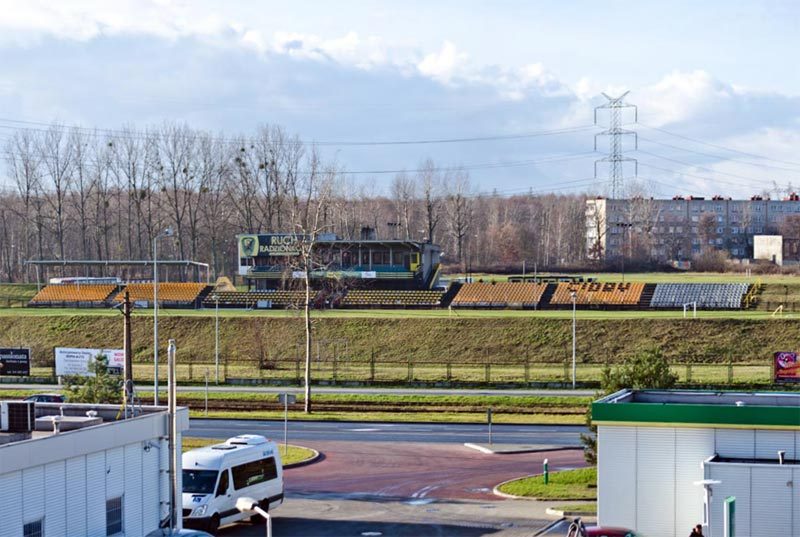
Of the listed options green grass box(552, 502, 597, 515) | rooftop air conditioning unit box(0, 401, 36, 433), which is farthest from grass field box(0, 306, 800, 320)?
rooftop air conditioning unit box(0, 401, 36, 433)

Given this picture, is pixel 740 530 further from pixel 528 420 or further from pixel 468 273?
pixel 468 273

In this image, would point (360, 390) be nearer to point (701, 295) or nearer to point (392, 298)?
point (392, 298)

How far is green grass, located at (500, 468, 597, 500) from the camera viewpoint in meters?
31.8

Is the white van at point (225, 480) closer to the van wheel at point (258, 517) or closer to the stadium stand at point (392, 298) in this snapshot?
Result: the van wheel at point (258, 517)

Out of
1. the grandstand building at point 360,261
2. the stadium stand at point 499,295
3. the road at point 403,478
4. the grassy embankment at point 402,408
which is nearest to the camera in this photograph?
the road at point 403,478

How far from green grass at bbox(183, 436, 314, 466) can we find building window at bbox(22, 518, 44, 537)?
1815cm

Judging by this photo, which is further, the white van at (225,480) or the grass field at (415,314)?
the grass field at (415,314)

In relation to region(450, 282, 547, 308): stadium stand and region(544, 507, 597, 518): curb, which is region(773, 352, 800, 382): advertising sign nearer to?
region(544, 507, 597, 518): curb

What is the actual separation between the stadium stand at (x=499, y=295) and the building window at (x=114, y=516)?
67973mm

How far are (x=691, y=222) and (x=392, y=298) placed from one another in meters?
104

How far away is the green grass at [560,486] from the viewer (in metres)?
31.8

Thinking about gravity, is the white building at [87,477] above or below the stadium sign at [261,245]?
below

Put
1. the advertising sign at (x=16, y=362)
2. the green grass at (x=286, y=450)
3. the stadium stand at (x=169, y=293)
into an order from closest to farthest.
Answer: the green grass at (x=286, y=450) → the advertising sign at (x=16, y=362) → the stadium stand at (x=169, y=293)

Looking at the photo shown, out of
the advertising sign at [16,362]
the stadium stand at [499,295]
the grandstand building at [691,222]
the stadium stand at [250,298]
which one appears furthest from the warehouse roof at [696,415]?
the grandstand building at [691,222]
